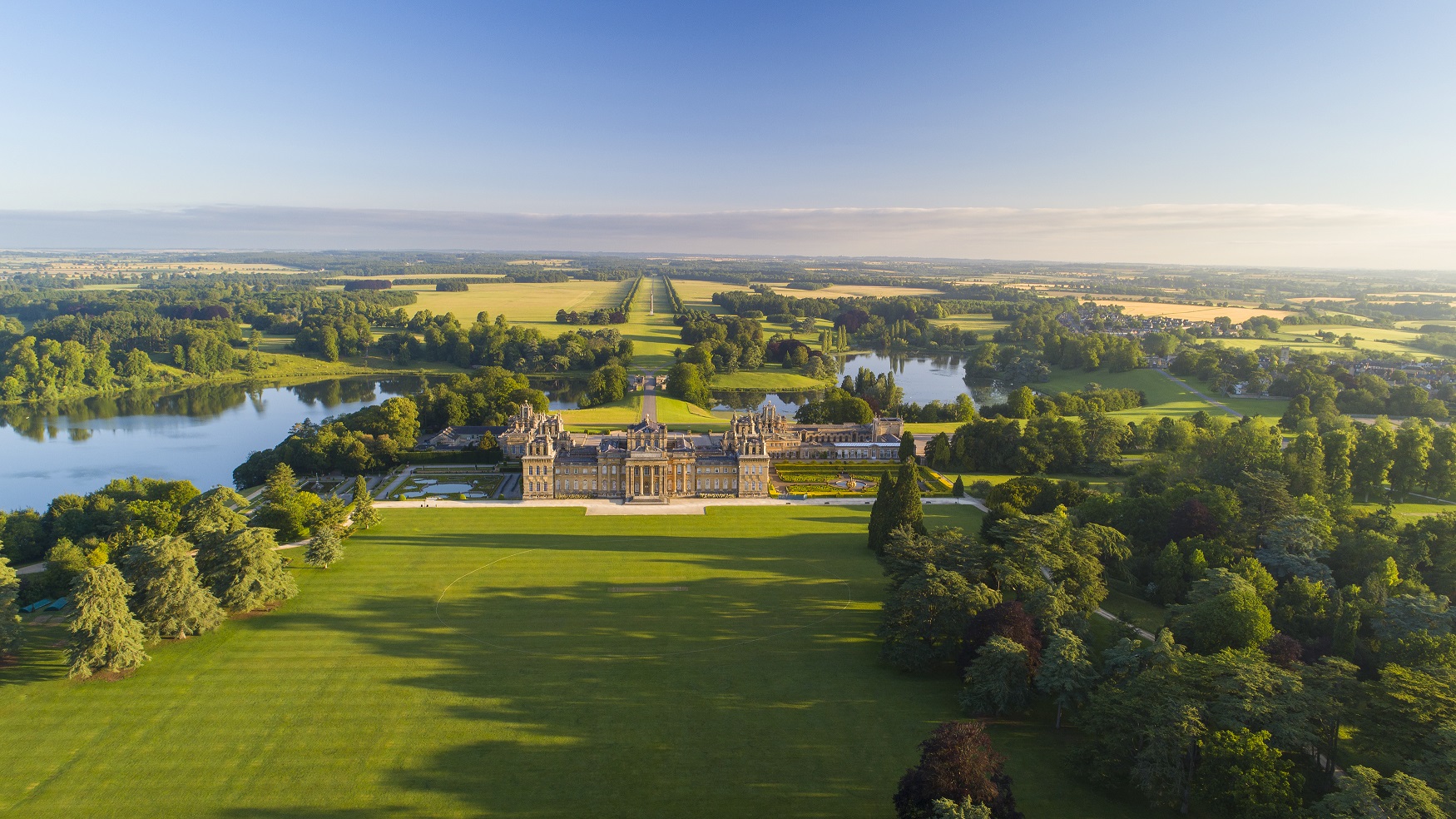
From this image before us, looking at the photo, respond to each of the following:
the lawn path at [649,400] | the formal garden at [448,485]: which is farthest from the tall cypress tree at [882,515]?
the lawn path at [649,400]

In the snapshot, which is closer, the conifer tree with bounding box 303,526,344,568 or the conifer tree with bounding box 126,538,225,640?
the conifer tree with bounding box 126,538,225,640

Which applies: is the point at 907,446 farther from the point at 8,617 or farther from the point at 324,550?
the point at 8,617

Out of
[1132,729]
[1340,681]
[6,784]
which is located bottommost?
[6,784]

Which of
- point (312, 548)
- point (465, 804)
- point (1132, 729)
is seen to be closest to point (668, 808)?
point (465, 804)

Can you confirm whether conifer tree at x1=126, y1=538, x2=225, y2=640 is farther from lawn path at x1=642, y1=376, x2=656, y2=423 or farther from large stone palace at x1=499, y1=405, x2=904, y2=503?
lawn path at x1=642, y1=376, x2=656, y2=423

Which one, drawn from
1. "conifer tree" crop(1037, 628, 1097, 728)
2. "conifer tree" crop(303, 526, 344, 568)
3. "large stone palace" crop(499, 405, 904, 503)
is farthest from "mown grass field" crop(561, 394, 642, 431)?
"conifer tree" crop(1037, 628, 1097, 728)

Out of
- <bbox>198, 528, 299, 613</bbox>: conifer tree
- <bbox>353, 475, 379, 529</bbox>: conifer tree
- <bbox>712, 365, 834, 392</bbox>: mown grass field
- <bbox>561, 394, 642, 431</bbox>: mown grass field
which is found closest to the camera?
<bbox>198, 528, 299, 613</bbox>: conifer tree

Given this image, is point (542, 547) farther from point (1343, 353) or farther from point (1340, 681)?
point (1343, 353)

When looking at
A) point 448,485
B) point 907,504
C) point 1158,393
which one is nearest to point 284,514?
point 448,485
